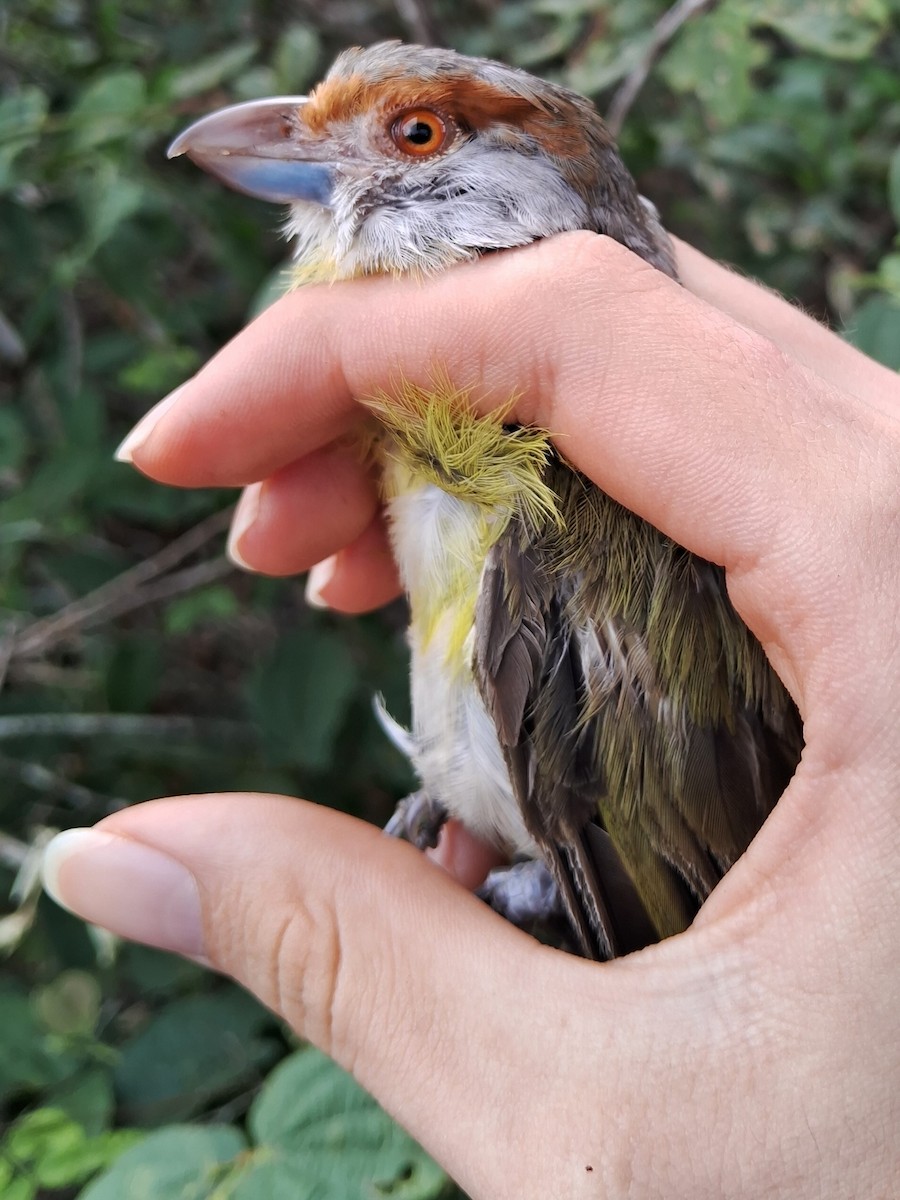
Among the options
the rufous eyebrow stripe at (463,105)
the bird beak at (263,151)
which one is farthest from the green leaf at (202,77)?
the rufous eyebrow stripe at (463,105)

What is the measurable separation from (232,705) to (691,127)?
2333 mm

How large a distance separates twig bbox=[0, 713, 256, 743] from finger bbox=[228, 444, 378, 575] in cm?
63

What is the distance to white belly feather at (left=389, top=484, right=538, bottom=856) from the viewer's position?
151cm

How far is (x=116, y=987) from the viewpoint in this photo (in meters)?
2.17

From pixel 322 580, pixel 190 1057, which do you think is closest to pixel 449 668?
pixel 322 580

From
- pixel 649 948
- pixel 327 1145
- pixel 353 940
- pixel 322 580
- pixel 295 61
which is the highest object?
pixel 295 61

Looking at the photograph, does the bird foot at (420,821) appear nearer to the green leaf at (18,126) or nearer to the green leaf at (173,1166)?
the green leaf at (173,1166)

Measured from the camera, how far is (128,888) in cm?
133

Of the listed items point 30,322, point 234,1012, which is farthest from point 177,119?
point 234,1012

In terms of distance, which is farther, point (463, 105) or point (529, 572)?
point (463, 105)

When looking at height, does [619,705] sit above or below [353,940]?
above

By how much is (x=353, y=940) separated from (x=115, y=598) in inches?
58.2

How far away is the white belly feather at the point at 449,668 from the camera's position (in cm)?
151

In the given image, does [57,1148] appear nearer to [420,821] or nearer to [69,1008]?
[69,1008]
